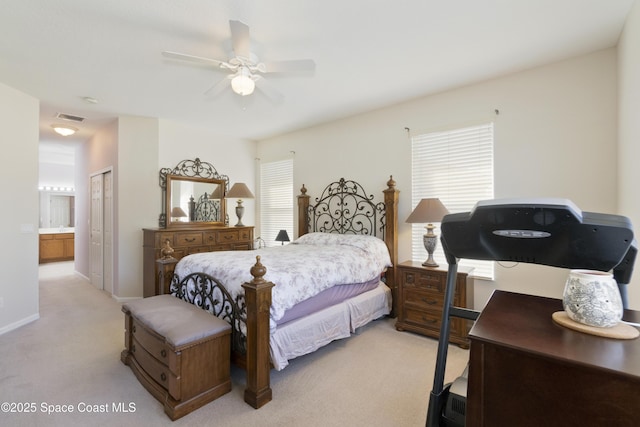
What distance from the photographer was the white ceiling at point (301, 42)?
2107 mm

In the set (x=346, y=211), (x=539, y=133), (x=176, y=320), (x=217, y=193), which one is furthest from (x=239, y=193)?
(x=539, y=133)

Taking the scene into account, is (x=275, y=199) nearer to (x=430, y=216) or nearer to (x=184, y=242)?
(x=184, y=242)

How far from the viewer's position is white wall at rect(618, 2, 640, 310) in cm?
196

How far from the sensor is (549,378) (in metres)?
0.73

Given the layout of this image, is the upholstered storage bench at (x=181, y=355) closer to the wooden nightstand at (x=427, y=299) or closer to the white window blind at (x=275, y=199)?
the wooden nightstand at (x=427, y=299)

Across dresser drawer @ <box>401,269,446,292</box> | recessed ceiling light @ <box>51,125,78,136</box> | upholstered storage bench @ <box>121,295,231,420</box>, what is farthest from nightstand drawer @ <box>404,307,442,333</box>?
recessed ceiling light @ <box>51,125,78,136</box>

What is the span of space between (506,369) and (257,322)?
1606 millimetres

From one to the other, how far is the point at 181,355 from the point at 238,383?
0.65 metres

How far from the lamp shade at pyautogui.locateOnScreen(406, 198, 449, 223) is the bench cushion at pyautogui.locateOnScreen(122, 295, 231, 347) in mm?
2231

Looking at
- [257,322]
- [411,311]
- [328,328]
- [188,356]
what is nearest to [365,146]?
[411,311]

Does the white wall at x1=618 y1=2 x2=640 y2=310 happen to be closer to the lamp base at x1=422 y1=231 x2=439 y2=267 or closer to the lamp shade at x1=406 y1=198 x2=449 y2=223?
the lamp shade at x1=406 y1=198 x2=449 y2=223

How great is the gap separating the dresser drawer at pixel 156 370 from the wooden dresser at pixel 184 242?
1.59 meters

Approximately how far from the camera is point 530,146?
2.99 metres

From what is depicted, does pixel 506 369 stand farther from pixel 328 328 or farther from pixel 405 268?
pixel 405 268
